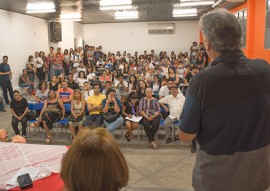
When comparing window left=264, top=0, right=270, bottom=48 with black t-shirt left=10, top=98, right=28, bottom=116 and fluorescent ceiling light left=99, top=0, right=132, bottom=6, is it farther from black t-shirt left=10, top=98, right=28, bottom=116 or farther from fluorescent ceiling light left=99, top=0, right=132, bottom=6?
black t-shirt left=10, top=98, right=28, bottom=116

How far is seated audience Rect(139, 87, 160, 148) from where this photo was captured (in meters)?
5.02

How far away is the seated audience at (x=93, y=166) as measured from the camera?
84 centimetres

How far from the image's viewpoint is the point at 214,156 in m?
1.10

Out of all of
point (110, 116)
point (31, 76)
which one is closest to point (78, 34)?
point (31, 76)

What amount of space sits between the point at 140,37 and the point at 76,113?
12642 mm

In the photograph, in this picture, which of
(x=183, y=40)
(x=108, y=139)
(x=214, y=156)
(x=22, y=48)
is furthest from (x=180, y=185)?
(x=183, y=40)

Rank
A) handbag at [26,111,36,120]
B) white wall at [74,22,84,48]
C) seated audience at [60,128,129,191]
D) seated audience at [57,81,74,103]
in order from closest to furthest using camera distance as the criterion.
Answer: seated audience at [60,128,129,191] < handbag at [26,111,36,120] < seated audience at [57,81,74,103] < white wall at [74,22,84,48]

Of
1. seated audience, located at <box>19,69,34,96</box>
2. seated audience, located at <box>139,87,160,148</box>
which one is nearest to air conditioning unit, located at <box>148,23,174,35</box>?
seated audience, located at <box>19,69,34,96</box>

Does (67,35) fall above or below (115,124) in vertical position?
above

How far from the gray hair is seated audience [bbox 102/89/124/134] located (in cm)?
Answer: 409

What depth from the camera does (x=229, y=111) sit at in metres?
1.06

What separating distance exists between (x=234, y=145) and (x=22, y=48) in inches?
437

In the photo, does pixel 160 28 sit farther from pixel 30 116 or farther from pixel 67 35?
pixel 30 116

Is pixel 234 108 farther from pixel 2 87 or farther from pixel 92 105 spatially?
pixel 2 87
